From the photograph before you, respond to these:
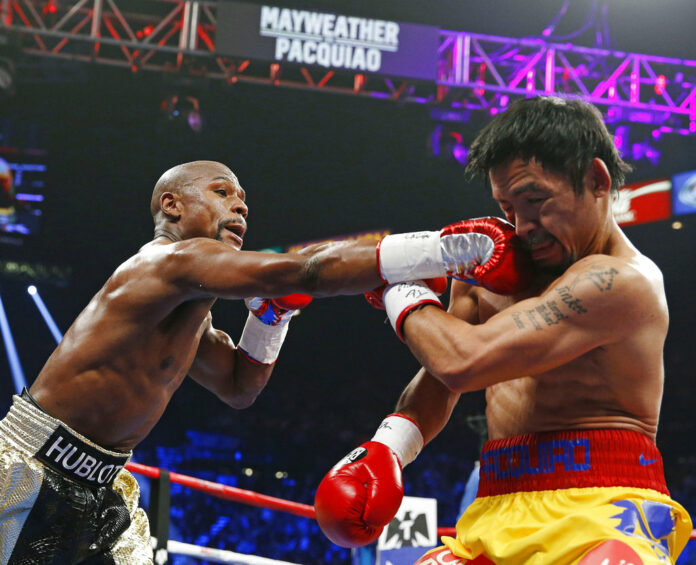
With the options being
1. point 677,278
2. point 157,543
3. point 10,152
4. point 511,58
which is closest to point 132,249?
point 10,152

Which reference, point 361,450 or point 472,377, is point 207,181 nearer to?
point 361,450

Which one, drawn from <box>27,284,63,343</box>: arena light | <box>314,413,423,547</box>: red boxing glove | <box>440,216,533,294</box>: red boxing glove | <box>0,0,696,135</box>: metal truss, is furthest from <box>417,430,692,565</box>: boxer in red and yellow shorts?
<box>27,284,63,343</box>: arena light

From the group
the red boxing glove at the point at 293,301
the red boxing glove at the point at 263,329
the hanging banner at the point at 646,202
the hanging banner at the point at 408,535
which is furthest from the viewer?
the hanging banner at the point at 646,202

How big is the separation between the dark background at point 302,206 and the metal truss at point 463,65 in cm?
212

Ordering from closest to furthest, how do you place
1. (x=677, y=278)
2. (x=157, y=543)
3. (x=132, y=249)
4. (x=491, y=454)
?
(x=491, y=454), (x=157, y=543), (x=677, y=278), (x=132, y=249)

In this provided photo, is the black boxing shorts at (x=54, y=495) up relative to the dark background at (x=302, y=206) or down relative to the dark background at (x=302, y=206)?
down

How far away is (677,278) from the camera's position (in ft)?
41.0

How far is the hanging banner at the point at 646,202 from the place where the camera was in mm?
8102

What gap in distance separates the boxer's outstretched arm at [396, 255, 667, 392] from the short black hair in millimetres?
210

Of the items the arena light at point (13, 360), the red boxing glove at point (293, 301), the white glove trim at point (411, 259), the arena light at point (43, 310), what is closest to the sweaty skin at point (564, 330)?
the white glove trim at point (411, 259)

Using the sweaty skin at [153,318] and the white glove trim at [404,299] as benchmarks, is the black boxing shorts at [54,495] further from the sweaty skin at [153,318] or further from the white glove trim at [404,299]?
the white glove trim at [404,299]

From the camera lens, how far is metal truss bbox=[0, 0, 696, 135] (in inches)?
288

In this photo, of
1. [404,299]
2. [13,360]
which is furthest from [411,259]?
[13,360]

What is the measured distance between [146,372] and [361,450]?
0.60 metres
